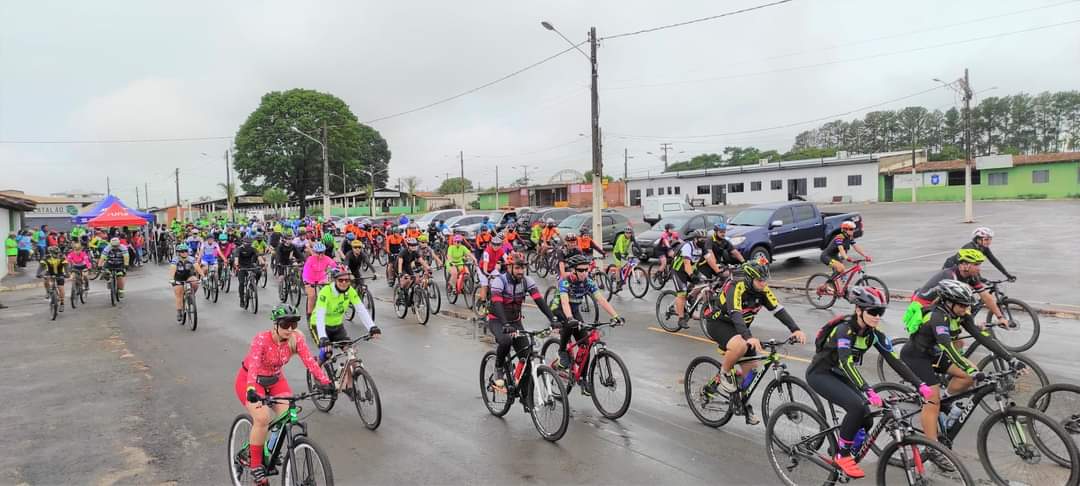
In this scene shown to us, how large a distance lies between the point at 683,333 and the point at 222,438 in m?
7.27

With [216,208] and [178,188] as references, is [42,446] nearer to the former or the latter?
[178,188]

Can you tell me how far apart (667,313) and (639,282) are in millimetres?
4068

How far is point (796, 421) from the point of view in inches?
202

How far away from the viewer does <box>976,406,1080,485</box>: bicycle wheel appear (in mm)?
4742

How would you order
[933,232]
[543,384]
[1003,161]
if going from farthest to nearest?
[1003,161]
[933,232]
[543,384]

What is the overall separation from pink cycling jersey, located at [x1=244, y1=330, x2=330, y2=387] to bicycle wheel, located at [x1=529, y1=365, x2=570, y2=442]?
205 cm

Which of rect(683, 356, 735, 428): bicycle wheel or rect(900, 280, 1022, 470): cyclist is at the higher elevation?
rect(900, 280, 1022, 470): cyclist

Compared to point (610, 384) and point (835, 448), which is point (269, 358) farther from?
point (835, 448)

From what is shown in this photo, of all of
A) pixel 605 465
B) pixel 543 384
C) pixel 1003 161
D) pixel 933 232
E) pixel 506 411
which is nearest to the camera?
pixel 605 465

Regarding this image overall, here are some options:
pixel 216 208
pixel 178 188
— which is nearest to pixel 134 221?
pixel 178 188

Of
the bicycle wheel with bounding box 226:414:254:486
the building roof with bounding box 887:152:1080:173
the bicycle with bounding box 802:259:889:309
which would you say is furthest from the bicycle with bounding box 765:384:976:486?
the building roof with bounding box 887:152:1080:173

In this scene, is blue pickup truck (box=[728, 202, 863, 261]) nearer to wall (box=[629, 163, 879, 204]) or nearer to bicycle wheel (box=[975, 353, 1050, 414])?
bicycle wheel (box=[975, 353, 1050, 414])

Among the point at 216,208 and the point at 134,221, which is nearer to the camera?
the point at 134,221

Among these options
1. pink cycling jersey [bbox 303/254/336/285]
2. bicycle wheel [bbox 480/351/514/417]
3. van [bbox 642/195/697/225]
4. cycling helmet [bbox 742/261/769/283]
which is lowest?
bicycle wheel [bbox 480/351/514/417]
